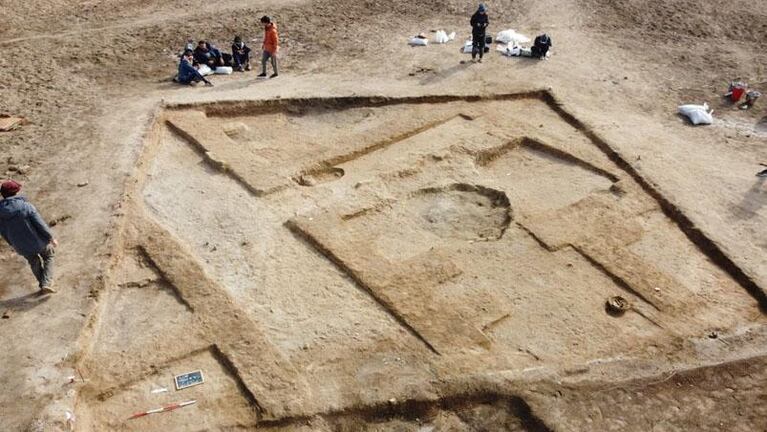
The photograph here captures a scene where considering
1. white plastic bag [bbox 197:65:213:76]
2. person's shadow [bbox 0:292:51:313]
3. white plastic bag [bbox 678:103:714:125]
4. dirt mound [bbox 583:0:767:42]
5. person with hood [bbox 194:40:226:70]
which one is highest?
person with hood [bbox 194:40:226:70]

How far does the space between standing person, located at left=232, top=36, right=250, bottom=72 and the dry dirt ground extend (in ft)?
1.46

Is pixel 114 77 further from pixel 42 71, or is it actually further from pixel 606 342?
pixel 606 342

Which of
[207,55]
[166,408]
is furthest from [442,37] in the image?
[166,408]

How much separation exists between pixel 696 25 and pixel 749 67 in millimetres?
2303

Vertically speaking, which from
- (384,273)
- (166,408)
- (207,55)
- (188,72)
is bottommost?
(166,408)

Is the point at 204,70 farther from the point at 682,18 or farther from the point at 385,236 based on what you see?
the point at 682,18

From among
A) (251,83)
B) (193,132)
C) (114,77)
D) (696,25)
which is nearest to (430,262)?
(193,132)

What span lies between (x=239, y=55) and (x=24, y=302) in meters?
7.53

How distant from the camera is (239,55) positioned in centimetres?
1345

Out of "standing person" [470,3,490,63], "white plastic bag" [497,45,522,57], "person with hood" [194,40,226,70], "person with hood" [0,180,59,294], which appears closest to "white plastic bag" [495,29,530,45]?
"white plastic bag" [497,45,522,57]

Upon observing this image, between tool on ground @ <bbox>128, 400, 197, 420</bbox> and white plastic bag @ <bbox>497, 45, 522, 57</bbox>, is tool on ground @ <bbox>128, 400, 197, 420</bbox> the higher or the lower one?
the lower one

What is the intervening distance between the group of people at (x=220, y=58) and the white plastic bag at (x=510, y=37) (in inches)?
200

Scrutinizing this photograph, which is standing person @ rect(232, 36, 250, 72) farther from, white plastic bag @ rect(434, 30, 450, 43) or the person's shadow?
the person's shadow

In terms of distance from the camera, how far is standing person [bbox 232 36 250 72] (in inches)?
529
